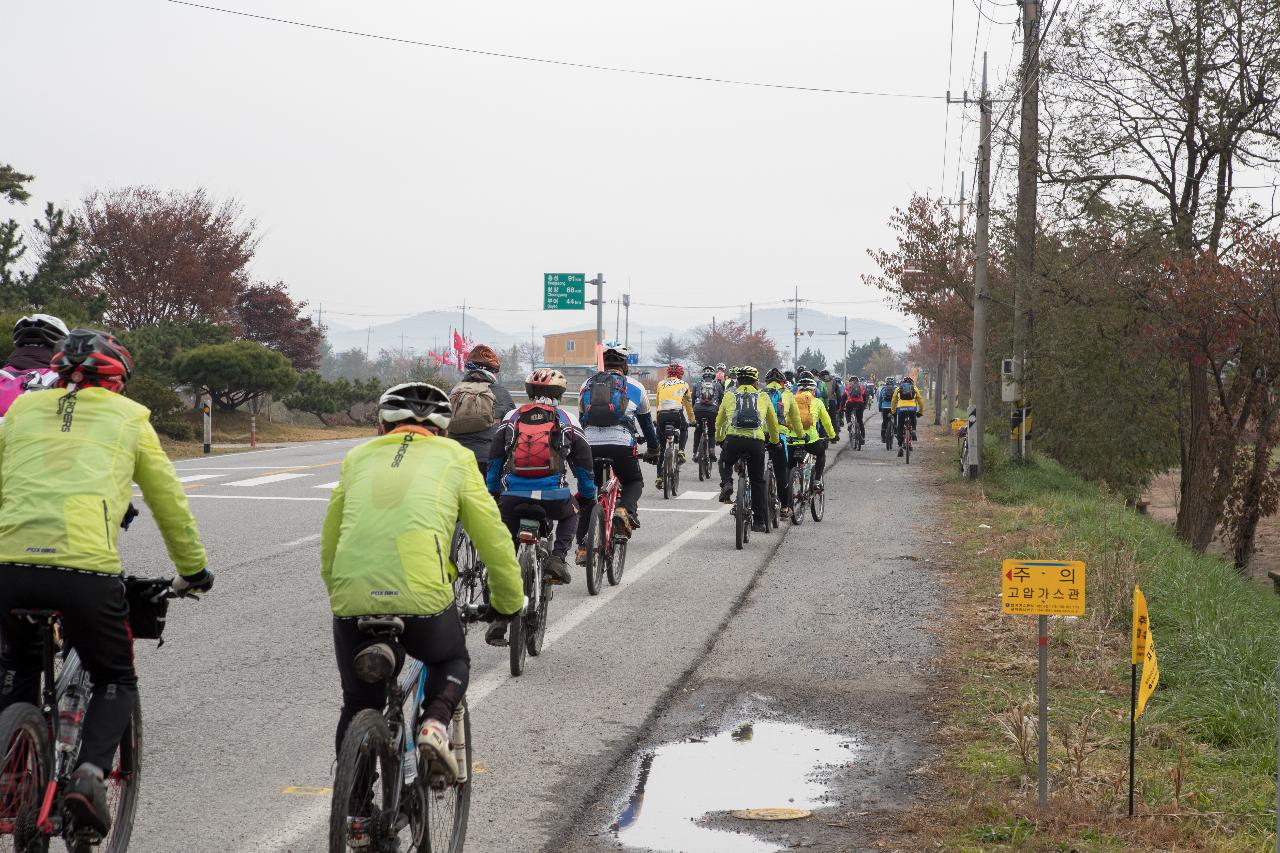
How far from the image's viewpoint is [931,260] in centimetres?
3684

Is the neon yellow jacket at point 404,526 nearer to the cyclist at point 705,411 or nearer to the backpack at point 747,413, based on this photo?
the backpack at point 747,413

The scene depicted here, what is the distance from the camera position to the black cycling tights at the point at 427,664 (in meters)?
4.23

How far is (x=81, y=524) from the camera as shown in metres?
4.19

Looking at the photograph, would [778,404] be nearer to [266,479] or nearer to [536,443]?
[536,443]

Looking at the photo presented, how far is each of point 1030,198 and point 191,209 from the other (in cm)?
3109

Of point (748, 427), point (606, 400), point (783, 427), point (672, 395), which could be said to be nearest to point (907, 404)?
point (672, 395)

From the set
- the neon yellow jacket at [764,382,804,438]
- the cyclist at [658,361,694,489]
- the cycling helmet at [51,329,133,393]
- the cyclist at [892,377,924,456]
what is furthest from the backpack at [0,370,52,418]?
the cyclist at [892,377,924,456]

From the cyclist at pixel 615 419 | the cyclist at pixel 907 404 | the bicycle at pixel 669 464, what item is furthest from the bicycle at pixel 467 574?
the cyclist at pixel 907 404

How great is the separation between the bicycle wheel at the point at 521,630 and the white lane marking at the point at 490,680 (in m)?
0.10

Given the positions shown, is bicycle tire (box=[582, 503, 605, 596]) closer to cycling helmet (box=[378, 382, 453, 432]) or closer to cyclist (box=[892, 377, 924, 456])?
cycling helmet (box=[378, 382, 453, 432])

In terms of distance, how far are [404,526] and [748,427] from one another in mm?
9904

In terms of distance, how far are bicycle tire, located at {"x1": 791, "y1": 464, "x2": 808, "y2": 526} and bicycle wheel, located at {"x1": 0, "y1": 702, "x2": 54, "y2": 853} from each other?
41.1ft

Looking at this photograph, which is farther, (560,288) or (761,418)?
(560,288)

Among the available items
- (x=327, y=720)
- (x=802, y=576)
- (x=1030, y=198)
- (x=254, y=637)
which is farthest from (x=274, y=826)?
(x=1030, y=198)
